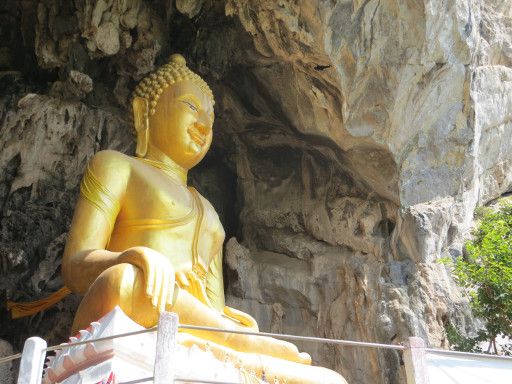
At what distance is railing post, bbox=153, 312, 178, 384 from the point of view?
221 centimetres

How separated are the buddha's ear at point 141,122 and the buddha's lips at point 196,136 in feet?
1.10

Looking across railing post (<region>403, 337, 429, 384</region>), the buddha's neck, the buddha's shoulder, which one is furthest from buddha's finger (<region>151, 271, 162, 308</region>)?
the buddha's neck

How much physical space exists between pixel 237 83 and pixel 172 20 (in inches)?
31.6

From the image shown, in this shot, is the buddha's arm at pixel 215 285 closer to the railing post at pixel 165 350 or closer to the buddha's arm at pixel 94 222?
the buddha's arm at pixel 94 222

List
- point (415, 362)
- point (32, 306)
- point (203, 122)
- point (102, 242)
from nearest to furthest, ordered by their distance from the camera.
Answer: point (415, 362) < point (102, 242) < point (32, 306) < point (203, 122)

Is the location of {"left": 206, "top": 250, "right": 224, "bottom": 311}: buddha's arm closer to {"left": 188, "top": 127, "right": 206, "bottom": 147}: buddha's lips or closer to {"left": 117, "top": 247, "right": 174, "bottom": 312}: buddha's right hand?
{"left": 188, "top": 127, "right": 206, "bottom": 147}: buddha's lips

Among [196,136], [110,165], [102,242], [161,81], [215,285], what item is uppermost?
[161,81]

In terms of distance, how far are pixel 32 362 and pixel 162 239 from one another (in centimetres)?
245

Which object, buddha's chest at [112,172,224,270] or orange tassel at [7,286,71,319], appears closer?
buddha's chest at [112,172,224,270]

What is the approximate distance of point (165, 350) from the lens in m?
2.27

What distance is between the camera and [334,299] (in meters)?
5.76

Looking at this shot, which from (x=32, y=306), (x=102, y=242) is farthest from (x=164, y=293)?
(x=32, y=306)

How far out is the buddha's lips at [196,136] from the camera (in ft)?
17.6

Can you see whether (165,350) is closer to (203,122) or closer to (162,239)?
(162,239)
